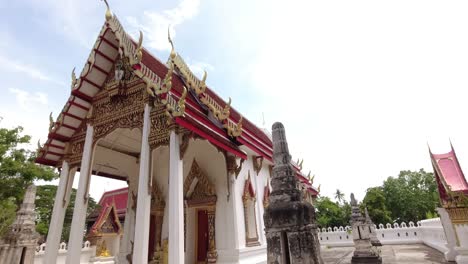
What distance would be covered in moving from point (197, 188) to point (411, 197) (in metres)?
33.7

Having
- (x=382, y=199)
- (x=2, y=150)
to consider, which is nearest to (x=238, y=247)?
(x=2, y=150)

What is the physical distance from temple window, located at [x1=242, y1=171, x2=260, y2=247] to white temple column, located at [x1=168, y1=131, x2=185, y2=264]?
2785 millimetres

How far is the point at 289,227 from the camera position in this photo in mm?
2619

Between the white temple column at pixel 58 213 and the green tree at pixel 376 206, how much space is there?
2759cm

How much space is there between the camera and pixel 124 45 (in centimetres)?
607

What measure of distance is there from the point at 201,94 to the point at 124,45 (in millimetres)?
2286

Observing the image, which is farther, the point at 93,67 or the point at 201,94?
the point at 201,94

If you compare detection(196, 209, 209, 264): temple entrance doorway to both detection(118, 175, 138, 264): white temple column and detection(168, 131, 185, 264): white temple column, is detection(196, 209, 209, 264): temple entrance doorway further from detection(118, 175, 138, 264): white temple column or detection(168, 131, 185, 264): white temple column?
detection(168, 131, 185, 264): white temple column

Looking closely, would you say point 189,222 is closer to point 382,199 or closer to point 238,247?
point 238,247

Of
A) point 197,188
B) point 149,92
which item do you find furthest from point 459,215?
point 149,92

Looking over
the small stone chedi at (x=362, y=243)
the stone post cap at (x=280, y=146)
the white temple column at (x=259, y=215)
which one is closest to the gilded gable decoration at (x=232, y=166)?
the white temple column at (x=259, y=215)

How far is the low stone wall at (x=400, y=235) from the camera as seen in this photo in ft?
41.5

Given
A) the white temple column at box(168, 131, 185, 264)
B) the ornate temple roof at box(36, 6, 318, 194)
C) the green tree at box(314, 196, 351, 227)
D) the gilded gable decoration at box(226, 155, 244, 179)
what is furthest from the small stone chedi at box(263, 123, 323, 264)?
the green tree at box(314, 196, 351, 227)

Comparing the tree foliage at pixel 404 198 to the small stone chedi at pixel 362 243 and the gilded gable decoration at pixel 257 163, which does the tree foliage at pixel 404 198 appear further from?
the gilded gable decoration at pixel 257 163
